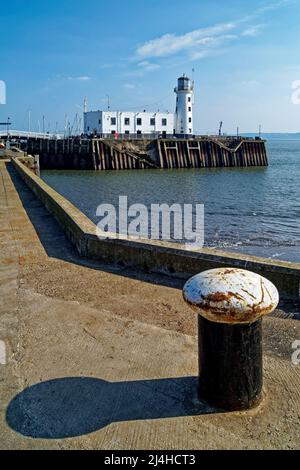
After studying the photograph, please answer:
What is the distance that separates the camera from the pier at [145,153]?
5359 centimetres

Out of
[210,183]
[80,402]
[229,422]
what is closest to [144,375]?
[80,402]

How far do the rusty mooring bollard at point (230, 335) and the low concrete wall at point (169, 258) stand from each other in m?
1.90

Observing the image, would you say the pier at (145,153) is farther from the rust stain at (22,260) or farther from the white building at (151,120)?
the rust stain at (22,260)

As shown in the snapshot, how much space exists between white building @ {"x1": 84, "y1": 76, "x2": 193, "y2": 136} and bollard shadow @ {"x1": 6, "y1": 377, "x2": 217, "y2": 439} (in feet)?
237

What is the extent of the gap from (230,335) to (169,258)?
2.69 m

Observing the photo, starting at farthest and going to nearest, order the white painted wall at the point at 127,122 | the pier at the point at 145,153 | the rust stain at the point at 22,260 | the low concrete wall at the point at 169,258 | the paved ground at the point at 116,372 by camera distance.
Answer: the white painted wall at the point at 127,122 < the pier at the point at 145,153 < the rust stain at the point at 22,260 < the low concrete wall at the point at 169,258 < the paved ground at the point at 116,372

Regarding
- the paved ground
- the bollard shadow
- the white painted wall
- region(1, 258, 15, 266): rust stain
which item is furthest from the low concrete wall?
the white painted wall

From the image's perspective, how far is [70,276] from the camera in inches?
215

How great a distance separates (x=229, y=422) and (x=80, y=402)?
3.05 feet

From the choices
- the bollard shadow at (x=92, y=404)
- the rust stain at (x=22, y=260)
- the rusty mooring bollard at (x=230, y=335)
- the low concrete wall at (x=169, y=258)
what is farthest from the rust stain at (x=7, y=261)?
the rusty mooring bollard at (x=230, y=335)

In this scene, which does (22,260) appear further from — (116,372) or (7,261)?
(116,372)

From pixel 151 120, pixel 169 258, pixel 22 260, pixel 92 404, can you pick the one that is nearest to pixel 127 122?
pixel 151 120

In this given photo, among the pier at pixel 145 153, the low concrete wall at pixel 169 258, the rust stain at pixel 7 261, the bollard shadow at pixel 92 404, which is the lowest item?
the bollard shadow at pixel 92 404
